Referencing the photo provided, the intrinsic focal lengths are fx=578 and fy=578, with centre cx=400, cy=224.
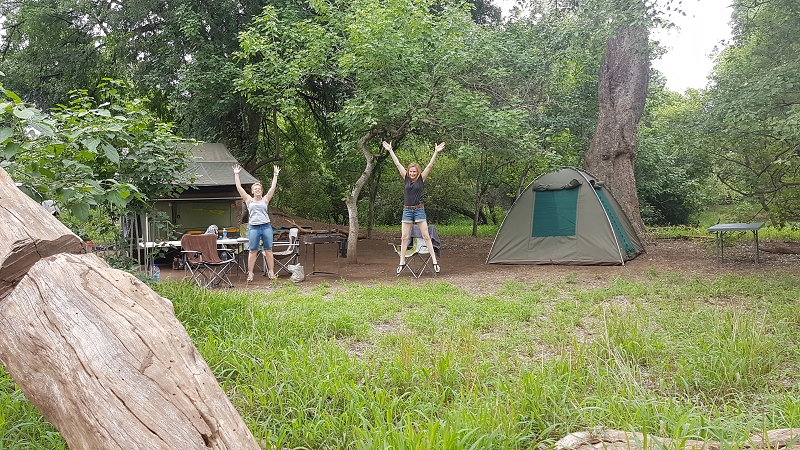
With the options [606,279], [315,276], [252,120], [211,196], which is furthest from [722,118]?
[252,120]

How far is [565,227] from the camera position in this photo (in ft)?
34.3

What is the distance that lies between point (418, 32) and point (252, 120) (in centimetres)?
646

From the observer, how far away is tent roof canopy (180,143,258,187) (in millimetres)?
11594

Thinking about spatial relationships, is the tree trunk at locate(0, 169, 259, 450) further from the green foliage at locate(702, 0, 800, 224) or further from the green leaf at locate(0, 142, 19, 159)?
the green foliage at locate(702, 0, 800, 224)

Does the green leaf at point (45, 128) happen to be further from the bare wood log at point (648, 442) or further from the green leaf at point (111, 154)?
the bare wood log at point (648, 442)

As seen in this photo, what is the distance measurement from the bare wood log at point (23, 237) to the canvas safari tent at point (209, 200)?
898 cm

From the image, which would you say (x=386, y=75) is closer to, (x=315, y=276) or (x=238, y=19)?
(x=315, y=276)

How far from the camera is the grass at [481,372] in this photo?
2.74 meters

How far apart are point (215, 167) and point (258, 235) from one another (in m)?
3.84

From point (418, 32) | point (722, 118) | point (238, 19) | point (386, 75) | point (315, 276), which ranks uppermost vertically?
point (238, 19)

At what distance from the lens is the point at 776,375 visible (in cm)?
358

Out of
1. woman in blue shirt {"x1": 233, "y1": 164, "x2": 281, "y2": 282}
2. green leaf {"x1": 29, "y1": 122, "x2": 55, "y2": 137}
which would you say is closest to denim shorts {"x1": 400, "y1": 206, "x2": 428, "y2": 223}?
woman in blue shirt {"x1": 233, "y1": 164, "x2": 281, "y2": 282}

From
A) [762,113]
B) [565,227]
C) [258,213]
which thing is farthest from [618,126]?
[258,213]

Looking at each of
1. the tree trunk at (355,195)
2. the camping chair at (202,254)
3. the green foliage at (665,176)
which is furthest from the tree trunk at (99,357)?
the green foliage at (665,176)
